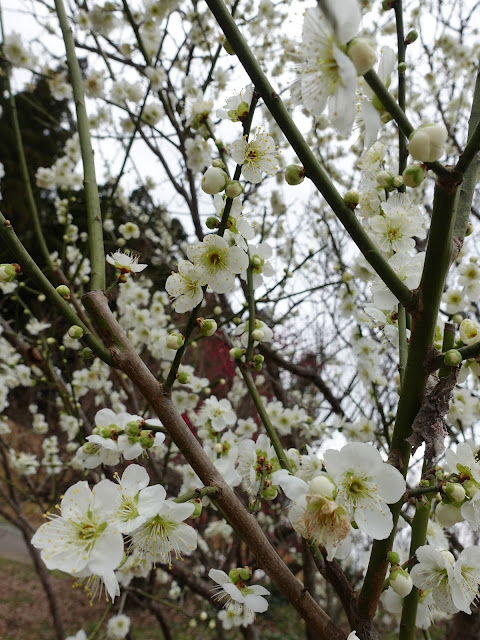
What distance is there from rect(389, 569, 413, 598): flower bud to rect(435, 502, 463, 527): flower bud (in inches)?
5.5

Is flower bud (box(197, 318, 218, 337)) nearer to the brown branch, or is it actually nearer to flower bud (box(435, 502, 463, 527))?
the brown branch

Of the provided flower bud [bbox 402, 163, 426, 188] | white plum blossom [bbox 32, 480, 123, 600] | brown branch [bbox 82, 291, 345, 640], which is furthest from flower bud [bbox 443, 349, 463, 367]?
white plum blossom [bbox 32, 480, 123, 600]

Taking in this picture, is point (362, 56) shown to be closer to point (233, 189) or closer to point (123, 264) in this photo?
point (233, 189)

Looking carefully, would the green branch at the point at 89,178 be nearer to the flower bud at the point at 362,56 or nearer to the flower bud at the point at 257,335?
the flower bud at the point at 257,335

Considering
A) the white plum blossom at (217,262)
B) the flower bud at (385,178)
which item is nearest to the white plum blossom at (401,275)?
the flower bud at (385,178)

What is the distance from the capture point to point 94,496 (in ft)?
2.76

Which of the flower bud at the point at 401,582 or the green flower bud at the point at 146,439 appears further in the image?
the green flower bud at the point at 146,439

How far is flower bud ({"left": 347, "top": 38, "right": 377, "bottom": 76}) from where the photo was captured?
0.62 m

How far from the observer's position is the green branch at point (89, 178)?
1110mm

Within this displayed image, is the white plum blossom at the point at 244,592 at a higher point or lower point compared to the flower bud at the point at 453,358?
lower

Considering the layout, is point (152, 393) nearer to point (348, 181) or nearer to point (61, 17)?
point (61, 17)

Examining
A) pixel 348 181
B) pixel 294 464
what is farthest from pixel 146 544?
pixel 348 181

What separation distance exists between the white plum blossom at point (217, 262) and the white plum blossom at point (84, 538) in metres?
0.50

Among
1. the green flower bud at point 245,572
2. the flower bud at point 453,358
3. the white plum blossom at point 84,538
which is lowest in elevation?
the white plum blossom at point 84,538
